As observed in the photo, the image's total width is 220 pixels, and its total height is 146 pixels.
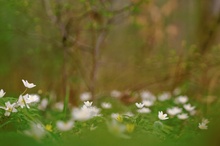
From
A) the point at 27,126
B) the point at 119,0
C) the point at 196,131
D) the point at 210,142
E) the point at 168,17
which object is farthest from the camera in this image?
the point at 168,17

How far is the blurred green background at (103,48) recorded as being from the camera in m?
3.46

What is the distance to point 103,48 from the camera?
167 inches

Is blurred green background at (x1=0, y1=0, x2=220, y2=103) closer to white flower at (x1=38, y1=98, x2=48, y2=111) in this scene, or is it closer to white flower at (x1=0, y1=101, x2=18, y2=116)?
white flower at (x1=38, y1=98, x2=48, y2=111)

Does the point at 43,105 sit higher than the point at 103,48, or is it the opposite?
the point at 103,48

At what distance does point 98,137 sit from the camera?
1232mm

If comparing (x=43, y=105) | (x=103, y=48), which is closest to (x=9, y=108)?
(x=43, y=105)

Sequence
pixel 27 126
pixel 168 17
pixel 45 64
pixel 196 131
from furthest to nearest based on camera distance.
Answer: pixel 168 17 → pixel 45 64 → pixel 196 131 → pixel 27 126

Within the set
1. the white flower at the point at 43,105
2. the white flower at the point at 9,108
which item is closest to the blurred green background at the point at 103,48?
the white flower at the point at 43,105

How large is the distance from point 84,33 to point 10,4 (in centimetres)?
131

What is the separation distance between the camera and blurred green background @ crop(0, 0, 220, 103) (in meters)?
3.46

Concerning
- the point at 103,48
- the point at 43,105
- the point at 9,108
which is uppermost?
the point at 103,48

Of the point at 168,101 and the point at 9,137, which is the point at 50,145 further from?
the point at 168,101

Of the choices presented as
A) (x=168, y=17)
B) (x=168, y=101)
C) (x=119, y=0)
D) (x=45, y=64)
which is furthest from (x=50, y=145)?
(x=168, y=17)

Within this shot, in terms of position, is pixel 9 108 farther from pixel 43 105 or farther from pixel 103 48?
pixel 103 48
